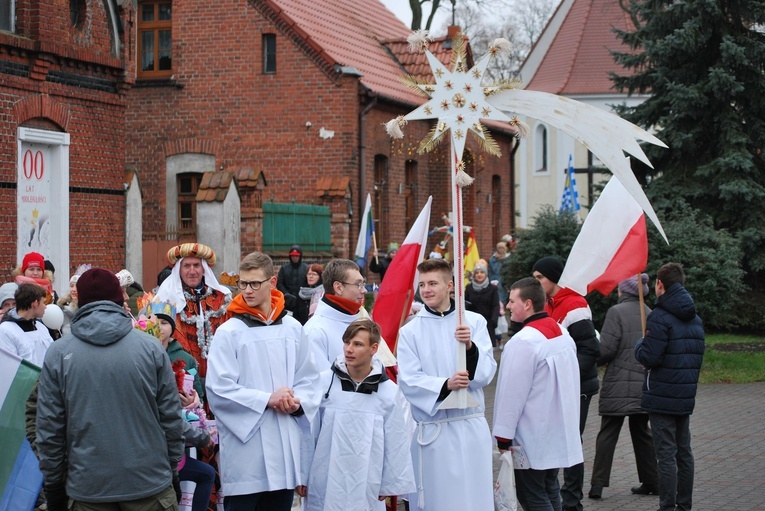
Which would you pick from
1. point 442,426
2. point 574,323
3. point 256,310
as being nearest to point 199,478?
point 256,310

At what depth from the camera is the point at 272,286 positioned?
268 inches

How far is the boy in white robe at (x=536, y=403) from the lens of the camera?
7551mm

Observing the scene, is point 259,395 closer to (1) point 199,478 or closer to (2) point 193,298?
(1) point 199,478

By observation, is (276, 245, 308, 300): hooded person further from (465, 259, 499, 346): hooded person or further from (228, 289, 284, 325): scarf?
(228, 289, 284, 325): scarf

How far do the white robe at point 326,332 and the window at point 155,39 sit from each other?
20.5 meters

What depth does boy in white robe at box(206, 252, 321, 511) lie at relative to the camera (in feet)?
21.2

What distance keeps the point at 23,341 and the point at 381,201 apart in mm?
19442

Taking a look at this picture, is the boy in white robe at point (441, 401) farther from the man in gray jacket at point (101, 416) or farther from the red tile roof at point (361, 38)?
the red tile roof at point (361, 38)

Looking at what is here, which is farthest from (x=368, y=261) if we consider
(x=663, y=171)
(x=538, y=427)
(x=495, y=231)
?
(x=538, y=427)

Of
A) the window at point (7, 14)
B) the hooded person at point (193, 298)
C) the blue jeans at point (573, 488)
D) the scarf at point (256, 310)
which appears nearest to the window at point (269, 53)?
the window at point (7, 14)

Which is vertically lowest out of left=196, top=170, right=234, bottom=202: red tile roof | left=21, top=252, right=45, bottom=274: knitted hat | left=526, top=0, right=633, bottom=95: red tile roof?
left=21, top=252, right=45, bottom=274: knitted hat

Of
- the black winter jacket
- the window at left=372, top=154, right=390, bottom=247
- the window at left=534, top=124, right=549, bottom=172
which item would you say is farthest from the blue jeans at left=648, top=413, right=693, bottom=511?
the window at left=534, top=124, right=549, bottom=172

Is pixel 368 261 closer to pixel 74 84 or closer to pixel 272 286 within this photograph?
pixel 74 84

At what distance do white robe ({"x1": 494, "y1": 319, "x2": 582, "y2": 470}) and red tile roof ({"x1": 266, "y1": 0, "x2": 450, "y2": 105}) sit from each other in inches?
730
